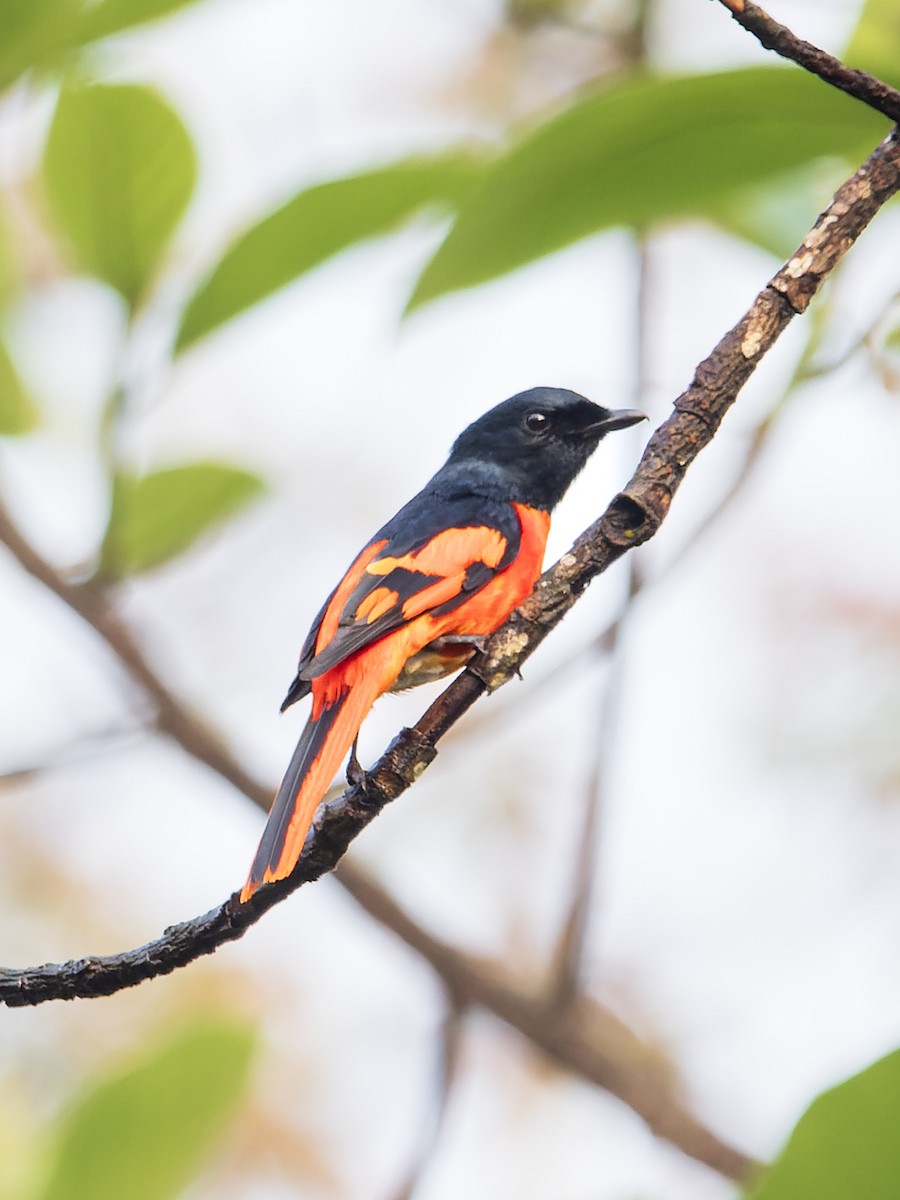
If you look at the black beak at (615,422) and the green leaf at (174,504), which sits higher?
the black beak at (615,422)

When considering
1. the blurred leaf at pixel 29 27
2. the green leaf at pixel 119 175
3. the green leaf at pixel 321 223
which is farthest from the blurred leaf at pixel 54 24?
the green leaf at pixel 321 223

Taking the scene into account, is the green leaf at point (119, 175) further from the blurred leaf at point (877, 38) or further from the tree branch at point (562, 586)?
the tree branch at point (562, 586)

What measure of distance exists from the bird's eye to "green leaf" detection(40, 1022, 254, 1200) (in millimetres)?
1845

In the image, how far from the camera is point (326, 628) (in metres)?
2.82

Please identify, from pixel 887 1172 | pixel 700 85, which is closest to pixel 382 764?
pixel 887 1172

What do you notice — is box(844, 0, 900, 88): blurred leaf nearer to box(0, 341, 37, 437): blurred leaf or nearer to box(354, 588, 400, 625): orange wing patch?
box(354, 588, 400, 625): orange wing patch

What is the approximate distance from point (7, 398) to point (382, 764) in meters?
1.64

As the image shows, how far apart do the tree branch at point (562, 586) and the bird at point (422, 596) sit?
0.29 feet

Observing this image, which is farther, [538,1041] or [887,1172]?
[538,1041]

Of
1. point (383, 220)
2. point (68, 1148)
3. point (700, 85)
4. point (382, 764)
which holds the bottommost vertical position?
point (68, 1148)

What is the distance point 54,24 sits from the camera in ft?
8.33

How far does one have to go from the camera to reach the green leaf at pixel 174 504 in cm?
308

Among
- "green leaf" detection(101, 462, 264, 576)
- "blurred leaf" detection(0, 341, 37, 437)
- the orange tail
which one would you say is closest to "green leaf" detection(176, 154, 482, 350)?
"green leaf" detection(101, 462, 264, 576)

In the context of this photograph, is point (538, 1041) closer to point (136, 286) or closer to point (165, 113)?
point (136, 286)
